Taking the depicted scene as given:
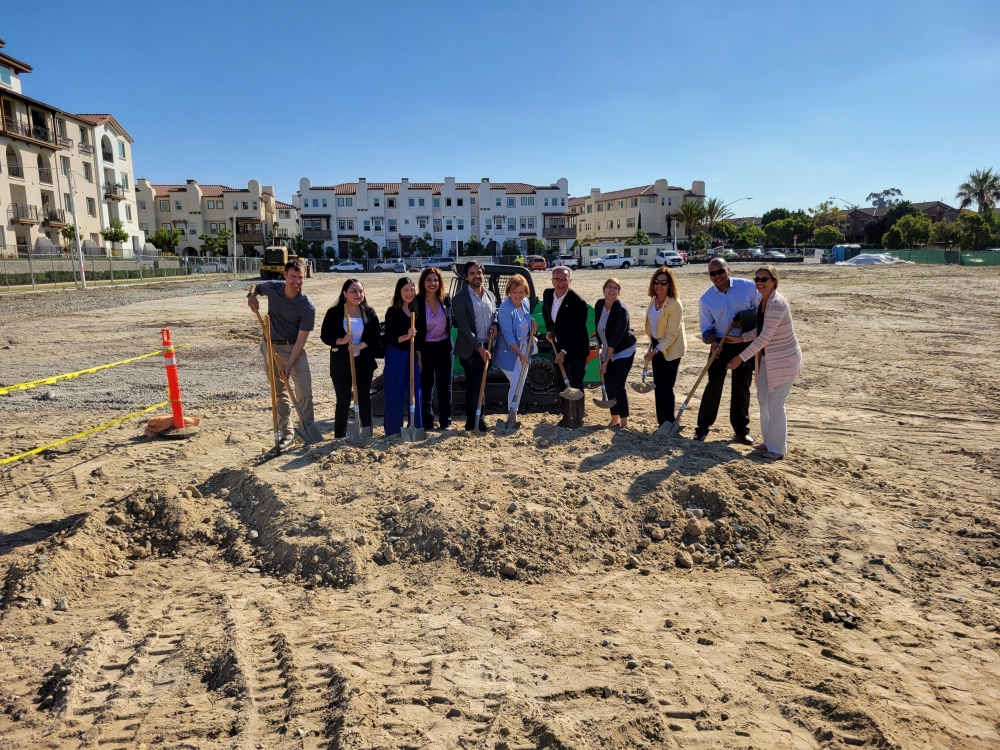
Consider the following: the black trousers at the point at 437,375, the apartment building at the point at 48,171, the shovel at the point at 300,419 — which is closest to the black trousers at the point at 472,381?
the black trousers at the point at 437,375

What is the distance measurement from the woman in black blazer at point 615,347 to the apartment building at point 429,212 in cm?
7529

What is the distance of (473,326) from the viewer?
6.50 metres

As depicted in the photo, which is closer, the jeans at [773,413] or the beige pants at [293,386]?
the jeans at [773,413]

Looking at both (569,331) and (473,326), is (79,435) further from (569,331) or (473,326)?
(569,331)

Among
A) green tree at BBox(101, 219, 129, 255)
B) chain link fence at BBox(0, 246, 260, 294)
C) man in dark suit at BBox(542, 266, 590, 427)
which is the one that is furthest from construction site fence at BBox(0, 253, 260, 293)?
man in dark suit at BBox(542, 266, 590, 427)

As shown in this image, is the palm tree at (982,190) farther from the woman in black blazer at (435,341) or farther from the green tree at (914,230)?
the woman in black blazer at (435,341)

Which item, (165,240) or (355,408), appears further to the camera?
(165,240)

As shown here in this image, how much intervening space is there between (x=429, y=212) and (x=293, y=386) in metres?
77.9

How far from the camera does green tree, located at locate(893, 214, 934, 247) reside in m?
66.2

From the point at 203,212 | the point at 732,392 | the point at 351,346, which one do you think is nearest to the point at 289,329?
the point at 351,346

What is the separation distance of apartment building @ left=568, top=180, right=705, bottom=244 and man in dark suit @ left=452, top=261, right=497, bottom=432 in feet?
257

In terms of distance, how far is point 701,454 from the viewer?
232 inches

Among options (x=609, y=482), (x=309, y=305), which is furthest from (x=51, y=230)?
(x=609, y=482)

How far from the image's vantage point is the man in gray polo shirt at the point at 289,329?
610 cm
